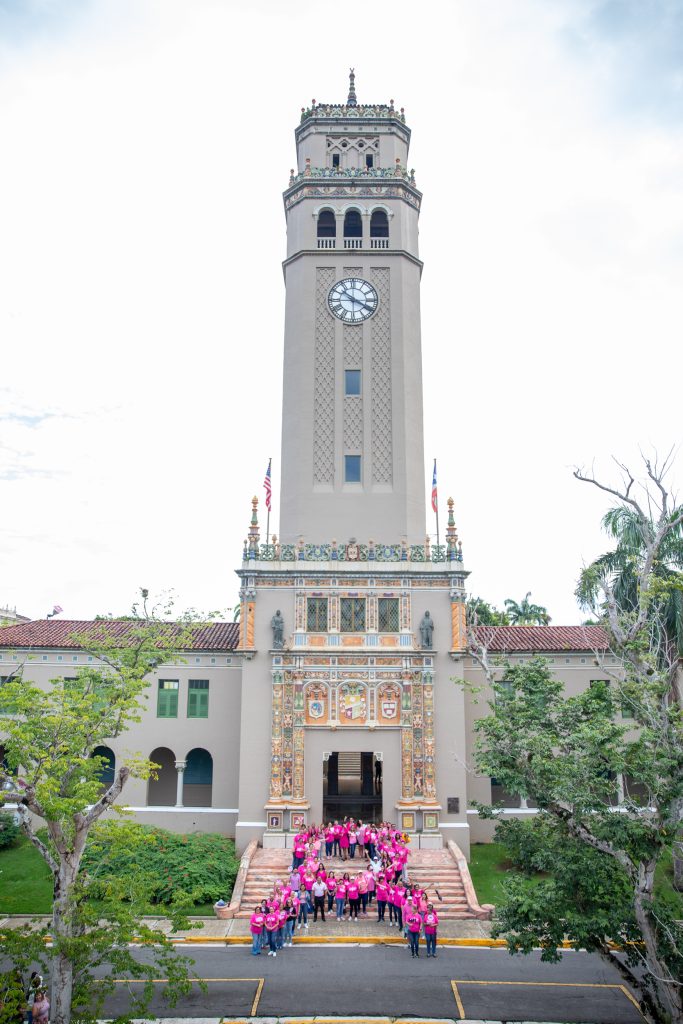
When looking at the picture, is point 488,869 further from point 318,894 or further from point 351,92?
point 351,92

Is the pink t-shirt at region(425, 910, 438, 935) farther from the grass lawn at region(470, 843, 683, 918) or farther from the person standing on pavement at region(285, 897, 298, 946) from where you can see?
the person standing on pavement at region(285, 897, 298, 946)

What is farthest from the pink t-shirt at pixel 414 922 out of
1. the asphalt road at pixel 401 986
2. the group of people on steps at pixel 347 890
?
the asphalt road at pixel 401 986

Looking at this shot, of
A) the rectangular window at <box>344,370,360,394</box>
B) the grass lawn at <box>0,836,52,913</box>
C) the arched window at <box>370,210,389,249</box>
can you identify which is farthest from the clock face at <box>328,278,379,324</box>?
the grass lawn at <box>0,836,52,913</box>

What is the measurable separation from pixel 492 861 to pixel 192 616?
600 inches

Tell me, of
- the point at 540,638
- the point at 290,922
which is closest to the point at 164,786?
the point at 290,922

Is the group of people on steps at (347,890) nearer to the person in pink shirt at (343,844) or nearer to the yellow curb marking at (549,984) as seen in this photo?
the person in pink shirt at (343,844)

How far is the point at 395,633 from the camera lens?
31.2 meters

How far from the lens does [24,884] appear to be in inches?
1036

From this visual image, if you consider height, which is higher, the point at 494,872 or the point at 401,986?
the point at 494,872

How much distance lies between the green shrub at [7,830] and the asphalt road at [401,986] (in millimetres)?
11873

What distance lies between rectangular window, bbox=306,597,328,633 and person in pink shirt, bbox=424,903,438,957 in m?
12.4

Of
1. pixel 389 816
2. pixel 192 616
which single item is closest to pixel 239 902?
pixel 389 816

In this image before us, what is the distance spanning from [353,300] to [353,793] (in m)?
25.5

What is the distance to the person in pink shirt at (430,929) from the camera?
20.9 metres
